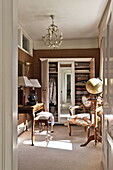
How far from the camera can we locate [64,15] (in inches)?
167

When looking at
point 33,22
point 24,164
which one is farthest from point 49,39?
point 24,164

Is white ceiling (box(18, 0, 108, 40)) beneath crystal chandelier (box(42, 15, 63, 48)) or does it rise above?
above

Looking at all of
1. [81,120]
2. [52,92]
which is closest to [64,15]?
[81,120]

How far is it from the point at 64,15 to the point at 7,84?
12.4ft

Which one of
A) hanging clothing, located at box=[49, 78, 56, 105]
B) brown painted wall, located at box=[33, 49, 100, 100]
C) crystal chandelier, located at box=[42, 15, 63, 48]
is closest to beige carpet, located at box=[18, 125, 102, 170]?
hanging clothing, located at box=[49, 78, 56, 105]

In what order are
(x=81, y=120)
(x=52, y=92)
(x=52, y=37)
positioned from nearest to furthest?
(x=81, y=120), (x=52, y=37), (x=52, y=92)

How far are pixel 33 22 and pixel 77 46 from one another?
198 centimetres

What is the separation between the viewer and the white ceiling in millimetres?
3625

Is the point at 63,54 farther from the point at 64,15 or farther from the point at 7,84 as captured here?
the point at 7,84

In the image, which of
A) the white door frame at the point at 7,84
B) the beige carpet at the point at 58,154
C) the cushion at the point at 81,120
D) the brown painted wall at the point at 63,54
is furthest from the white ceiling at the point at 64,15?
the white door frame at the point at 7,84

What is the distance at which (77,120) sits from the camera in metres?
4.42

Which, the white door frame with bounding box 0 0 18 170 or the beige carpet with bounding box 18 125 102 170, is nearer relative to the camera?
the white door frame with bounding box 0 0 18 170

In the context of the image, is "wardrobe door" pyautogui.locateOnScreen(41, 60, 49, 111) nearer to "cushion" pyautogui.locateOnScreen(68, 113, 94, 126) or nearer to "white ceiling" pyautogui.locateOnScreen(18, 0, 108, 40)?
"white ceiling" pyautogui.locateOnScreen(18, 0, 108, 40)

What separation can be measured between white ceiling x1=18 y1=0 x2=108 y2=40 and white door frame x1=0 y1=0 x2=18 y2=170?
3.02 m
